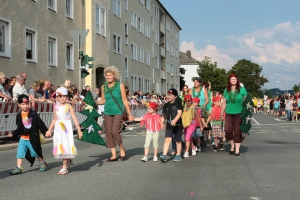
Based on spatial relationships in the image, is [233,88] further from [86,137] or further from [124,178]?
[124,178]

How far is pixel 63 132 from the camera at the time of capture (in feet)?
28.5

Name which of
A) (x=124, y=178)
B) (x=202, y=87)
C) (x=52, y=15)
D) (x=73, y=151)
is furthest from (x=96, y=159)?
(x=52, y=15)

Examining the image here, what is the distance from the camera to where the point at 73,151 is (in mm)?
8648

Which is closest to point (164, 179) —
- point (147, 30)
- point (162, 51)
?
point (147, 30)

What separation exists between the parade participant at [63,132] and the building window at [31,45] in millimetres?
14929

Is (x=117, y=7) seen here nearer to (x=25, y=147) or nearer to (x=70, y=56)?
(x=70, y=56)

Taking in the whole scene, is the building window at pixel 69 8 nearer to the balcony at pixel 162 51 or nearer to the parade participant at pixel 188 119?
the parade participant at pixel 188 119

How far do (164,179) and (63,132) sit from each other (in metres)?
2.06

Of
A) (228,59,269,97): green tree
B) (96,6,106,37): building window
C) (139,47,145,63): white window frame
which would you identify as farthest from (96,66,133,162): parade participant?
(228,59,269,97): green tree

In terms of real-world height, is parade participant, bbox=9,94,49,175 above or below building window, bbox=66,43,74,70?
below

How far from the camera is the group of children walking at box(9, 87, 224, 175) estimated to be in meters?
8.69

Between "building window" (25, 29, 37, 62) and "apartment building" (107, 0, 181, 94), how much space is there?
13.8 meters

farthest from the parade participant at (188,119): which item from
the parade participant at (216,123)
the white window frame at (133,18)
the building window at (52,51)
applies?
the white window frame at (133,18)

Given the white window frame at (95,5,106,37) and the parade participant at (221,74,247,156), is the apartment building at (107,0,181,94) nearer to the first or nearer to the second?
the white window frame at (95,5,106,37)
